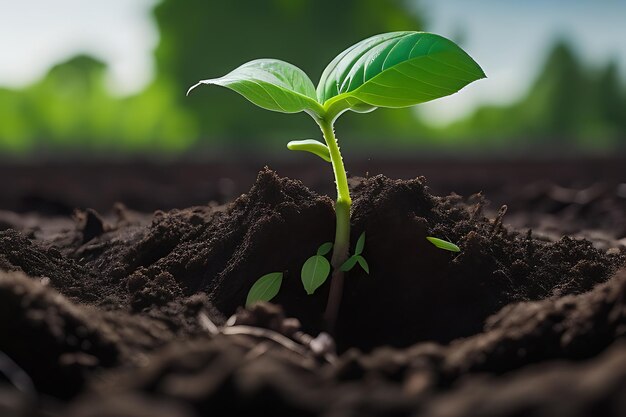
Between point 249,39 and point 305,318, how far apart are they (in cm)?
1600

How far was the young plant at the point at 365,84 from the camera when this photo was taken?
1734mm

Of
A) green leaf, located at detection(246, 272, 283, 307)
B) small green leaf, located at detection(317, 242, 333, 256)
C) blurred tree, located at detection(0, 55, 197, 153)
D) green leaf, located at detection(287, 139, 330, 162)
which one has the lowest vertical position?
green leaf, located at detection(246, 272, 283, 307)

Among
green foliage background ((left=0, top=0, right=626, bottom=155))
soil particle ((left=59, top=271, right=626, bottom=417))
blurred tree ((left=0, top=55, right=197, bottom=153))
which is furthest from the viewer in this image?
green foliage background ((left=0, top=0, right=626, bottom=155))

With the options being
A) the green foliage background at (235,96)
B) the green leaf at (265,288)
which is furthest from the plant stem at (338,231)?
the green foliage background at (235,96)

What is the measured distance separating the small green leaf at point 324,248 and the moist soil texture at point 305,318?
6cm

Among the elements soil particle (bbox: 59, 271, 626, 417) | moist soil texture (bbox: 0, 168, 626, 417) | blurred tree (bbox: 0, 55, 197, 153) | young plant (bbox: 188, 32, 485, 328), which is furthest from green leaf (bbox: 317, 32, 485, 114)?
blurred tree (bbox: 0, 55, 197, 153)

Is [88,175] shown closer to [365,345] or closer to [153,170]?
[153,170]

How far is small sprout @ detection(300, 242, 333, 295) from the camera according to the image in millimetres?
1710

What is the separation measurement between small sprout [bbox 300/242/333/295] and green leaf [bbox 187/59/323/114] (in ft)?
1.03

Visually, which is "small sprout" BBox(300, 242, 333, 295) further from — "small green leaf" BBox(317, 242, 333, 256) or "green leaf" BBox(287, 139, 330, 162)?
"green leaf" BBox(287, 139, 330, 162)

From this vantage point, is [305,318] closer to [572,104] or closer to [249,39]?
[249,39]

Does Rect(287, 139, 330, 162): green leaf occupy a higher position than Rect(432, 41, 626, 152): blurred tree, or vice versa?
Rect(432, 41, 626, 152): blurred tree

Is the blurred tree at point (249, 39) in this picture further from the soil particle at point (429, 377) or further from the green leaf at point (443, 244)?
the soil particle at point (429, 377)

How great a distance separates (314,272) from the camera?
173 centimetres
